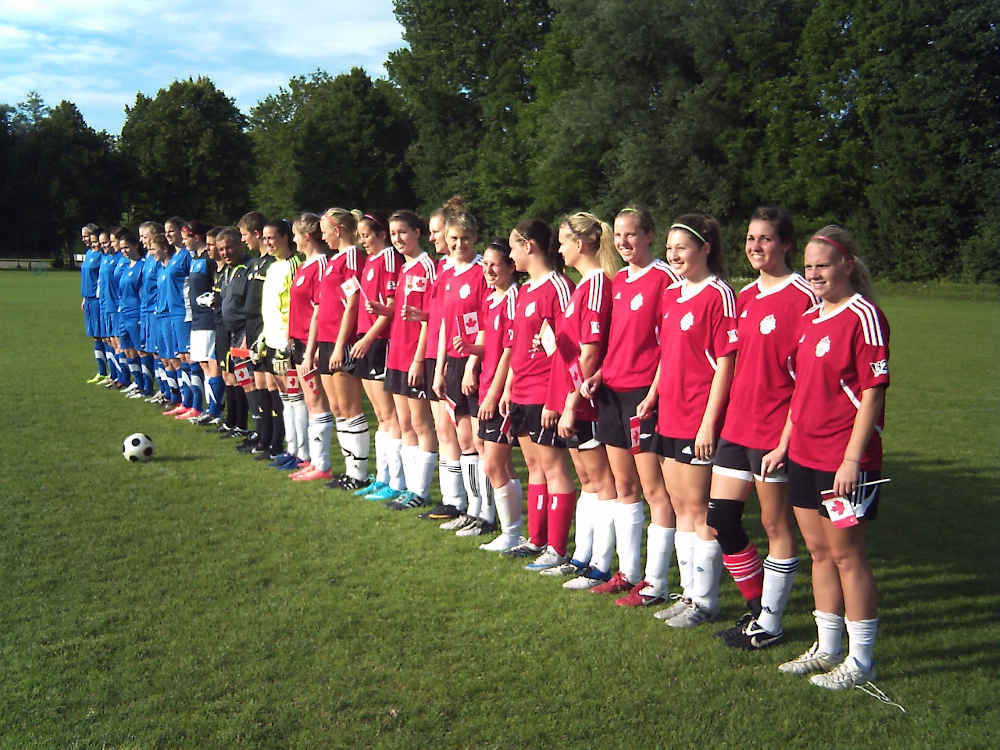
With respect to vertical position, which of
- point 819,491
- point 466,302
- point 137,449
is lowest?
point 137,449

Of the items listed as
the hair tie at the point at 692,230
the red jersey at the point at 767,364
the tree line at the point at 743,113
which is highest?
the tree line at the point at 743,113

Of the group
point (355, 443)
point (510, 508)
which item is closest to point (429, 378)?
point (355, 443)

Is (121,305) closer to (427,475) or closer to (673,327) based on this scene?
(427,475)

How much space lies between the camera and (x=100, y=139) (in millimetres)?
66750

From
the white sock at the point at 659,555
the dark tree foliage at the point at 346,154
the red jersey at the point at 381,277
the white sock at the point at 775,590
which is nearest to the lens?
the white sock at the point at 775,590

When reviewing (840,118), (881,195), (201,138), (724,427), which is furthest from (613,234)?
(201,138)

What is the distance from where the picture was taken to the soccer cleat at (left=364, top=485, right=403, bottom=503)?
7.65 metres

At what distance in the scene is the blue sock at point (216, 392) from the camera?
35.0 ft

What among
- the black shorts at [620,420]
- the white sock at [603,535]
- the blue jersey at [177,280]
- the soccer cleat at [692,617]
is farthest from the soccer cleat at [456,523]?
the blue jersey at [177,280]

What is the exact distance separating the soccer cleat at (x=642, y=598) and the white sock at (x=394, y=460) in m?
2.96

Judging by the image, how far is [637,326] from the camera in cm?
518

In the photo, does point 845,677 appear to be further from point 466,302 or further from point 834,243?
point 466,302

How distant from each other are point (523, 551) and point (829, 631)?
92.1 inches

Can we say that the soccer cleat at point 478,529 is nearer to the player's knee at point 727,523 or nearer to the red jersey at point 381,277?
the red jersey at point 381,277
